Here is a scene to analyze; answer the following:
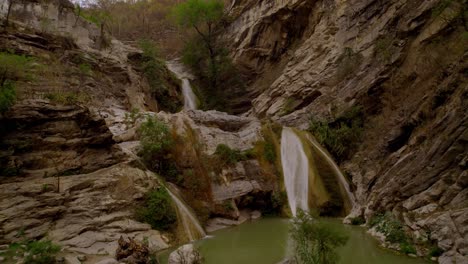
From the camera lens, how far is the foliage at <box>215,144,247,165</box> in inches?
597

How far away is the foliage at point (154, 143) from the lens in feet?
45.5

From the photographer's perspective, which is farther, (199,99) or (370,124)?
(199,99)

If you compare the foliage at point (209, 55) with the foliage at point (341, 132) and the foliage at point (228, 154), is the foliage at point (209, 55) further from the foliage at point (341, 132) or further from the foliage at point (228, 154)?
the foliage at point (228, 154)

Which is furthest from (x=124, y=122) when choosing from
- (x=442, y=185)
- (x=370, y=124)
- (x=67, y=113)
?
(x=442, y=185)

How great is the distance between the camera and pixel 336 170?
15805 mm

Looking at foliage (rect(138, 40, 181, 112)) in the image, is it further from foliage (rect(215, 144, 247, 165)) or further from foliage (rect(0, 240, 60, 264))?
foliage (rect(0, 240, 60, 264))

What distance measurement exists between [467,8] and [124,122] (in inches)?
560

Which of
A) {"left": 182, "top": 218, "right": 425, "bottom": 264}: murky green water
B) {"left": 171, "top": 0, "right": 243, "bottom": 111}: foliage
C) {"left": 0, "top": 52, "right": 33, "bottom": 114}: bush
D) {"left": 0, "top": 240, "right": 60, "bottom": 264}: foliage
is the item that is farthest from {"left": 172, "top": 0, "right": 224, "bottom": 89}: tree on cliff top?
{"left": 0, "top": 240, "right": 60, "bottom": 264}: foliage

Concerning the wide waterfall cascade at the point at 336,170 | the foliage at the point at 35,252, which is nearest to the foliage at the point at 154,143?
the foliage at the point at 35,252

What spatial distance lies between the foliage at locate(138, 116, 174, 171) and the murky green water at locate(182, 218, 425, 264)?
364cm

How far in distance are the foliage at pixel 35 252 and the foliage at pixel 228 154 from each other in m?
7.71

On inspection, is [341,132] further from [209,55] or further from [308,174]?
[209,55]

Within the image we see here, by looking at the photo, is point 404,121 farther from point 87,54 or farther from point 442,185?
point 87,54

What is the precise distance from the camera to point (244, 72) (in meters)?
29.0
